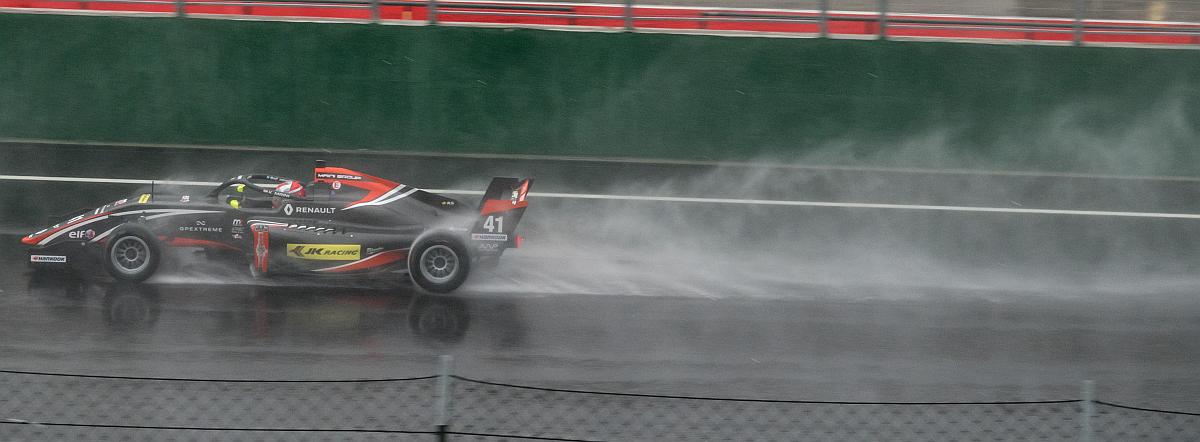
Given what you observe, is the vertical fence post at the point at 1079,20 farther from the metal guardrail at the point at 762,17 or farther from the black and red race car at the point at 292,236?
the black and red race car at the point at 292,236

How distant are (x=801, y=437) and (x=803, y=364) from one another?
2.05m

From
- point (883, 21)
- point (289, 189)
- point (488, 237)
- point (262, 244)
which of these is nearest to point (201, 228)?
point (262, 244)

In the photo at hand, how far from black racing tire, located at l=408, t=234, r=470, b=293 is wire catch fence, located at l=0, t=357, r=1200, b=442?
262 cm

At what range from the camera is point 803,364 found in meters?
8.98

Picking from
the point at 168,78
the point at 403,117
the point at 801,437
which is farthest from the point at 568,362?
the point at 168,78

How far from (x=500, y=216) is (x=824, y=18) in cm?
615

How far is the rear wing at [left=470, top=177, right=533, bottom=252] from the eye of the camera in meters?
10.7

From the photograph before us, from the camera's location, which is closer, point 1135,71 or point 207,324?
point 207,324

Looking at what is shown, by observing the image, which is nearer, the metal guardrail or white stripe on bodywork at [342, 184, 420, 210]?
white stripe on bodywork at [342, 184, 420, 210]

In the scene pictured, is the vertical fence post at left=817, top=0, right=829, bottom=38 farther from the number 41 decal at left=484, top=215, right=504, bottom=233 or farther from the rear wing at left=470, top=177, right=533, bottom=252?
the number 41 decal at left=484, top=215, right=504, bottom=233

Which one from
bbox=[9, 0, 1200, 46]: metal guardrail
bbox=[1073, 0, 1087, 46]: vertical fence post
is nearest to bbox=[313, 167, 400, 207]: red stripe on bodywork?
bbox=[9, 0, 1200, 46]: metal guardrail

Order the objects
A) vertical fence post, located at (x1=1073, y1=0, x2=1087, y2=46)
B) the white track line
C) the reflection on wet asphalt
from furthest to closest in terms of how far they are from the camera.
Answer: vertical fence post, located at (x1=1073, y1=0, x2=1087, y2=46)
the white track line
the reflection on wet asphalt

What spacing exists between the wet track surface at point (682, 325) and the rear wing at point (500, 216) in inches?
19.3

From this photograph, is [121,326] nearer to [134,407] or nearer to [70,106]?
[134,407]
